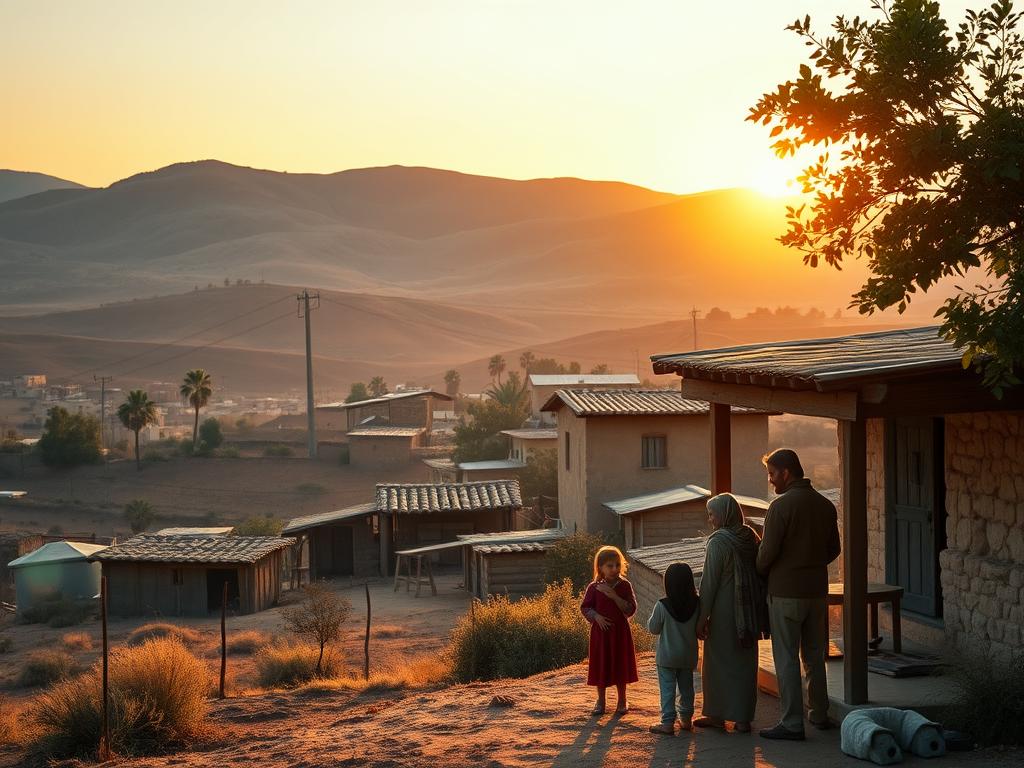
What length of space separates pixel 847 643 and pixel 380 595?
2255cm

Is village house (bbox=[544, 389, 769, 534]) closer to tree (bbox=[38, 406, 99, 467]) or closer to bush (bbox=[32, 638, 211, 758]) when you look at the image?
bush (bbox=[32, 638, 211, 758])

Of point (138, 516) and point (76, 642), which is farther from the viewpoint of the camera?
point (138, 516)

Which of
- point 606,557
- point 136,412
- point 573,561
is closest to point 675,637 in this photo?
point 606,557

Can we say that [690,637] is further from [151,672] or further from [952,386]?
[151,672]

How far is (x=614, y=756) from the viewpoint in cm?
816

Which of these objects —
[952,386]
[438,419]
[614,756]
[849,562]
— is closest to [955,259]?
[952,386]

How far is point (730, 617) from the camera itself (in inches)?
328

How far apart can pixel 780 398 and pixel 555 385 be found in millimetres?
42579

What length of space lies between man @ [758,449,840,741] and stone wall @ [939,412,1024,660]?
1.86 meters

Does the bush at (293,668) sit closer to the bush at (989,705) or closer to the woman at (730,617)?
the woman at (730,617)

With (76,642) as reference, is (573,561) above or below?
above

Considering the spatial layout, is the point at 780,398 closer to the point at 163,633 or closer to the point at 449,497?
the point at 163,633

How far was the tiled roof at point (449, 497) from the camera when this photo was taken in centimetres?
3309

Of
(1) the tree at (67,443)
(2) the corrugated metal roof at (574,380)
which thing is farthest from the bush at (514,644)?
(1) the tree at (67,443)
